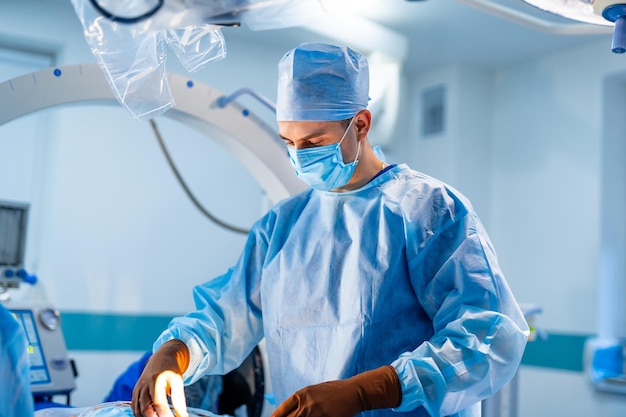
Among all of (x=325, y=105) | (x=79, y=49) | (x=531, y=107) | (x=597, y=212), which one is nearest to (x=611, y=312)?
(x=597, y=212)

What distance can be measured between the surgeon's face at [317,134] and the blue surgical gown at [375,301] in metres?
0.11

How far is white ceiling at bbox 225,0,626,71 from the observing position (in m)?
3.34

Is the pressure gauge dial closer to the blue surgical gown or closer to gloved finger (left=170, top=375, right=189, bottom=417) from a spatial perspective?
the blue surgical gown

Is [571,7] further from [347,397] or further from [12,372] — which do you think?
[12,372]

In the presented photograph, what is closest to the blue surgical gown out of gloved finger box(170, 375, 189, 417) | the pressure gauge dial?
gloved finger box(170, 375, 189, 417)

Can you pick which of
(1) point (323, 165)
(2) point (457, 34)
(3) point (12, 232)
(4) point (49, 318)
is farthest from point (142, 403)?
(2) point (457, 34)

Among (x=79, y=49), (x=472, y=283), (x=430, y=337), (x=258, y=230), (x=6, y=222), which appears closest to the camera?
(x=472, y=283)

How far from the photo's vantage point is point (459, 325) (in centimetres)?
122

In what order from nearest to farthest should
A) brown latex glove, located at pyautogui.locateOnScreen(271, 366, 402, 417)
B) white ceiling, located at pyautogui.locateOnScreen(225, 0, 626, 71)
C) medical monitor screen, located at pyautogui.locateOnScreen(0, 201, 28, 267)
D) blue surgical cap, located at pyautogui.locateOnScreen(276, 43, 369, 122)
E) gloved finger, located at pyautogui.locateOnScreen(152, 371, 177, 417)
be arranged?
brown latex glove, located at pyautogui.locateOnScreen(271, 366, 402, 417) < gloved finger, located at pyautogui.locateOnScreen(152, 371, 177, 417) < blue surgical cap, located at pyautogui.locateOnScreen(276, 43, 369, 122) < medical monitor screen, located at pyautogui.locateOnScreen(0, 201, 28, 267) < white ceiling, located at pyautogui.locateOnScreen(225, 0, 626, 71)

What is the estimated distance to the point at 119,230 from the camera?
3475 millimetres

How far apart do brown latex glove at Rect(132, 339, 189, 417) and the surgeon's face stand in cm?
49

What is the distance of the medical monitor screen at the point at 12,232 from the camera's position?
7.55 feet

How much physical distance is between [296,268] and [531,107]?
282 cm

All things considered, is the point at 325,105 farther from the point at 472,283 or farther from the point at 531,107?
the point at 531,107
